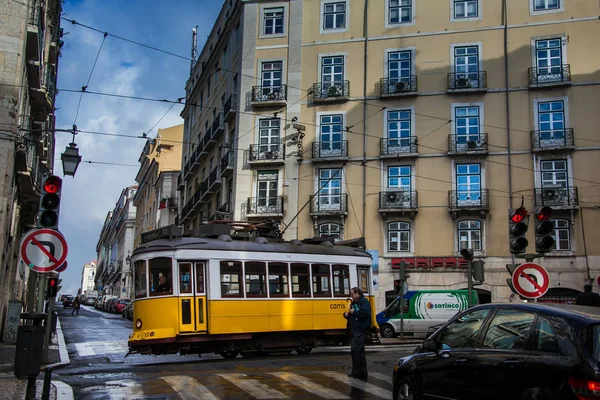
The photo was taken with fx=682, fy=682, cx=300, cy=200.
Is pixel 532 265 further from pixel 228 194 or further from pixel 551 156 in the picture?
pixel 228 194

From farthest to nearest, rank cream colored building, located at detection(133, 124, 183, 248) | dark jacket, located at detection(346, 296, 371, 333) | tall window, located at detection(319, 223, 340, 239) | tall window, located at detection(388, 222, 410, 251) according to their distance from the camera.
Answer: cream colored building, located at detection(133, 124, 183, 248) < tall window, located at detection(319, 223, 340, 239) < tall window, located at detection(388, 222, 410, 251) < dark jacket, located at detection(346, 296, 371, 333)

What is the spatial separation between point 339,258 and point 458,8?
21036 mm

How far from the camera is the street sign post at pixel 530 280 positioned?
1198 centimetres

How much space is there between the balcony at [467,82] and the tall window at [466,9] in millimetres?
3214

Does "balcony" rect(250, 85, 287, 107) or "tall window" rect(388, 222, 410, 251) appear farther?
"balcony" rect(250, 85, 287, 107)

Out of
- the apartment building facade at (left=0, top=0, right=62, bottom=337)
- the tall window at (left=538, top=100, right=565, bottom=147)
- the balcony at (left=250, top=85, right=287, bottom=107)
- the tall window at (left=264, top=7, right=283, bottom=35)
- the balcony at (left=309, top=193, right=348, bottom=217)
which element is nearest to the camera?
the apartment building facade at (left=0, top=0, right=62, bottom=337)

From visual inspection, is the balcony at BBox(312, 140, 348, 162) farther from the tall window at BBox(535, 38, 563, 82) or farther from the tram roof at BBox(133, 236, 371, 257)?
the tram roof at BBox(133, 236, 371, 257)

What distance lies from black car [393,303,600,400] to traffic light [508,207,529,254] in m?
5.27

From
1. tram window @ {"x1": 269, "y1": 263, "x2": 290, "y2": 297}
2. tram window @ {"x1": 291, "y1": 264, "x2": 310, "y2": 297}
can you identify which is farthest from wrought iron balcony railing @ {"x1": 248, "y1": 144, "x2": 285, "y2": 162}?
tram window @ {"x1": 269, "y1": 263, "x2": 290, "y2": 297}

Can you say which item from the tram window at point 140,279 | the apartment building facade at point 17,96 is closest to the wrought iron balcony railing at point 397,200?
the apartment building facade at point 17,96

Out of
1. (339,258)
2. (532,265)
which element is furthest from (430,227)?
(532,265)

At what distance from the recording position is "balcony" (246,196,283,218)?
3503cm

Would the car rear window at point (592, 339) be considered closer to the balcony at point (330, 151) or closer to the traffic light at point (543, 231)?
the traffic light at point (543, 231)

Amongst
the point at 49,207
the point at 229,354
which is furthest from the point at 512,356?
the point at 229,354
